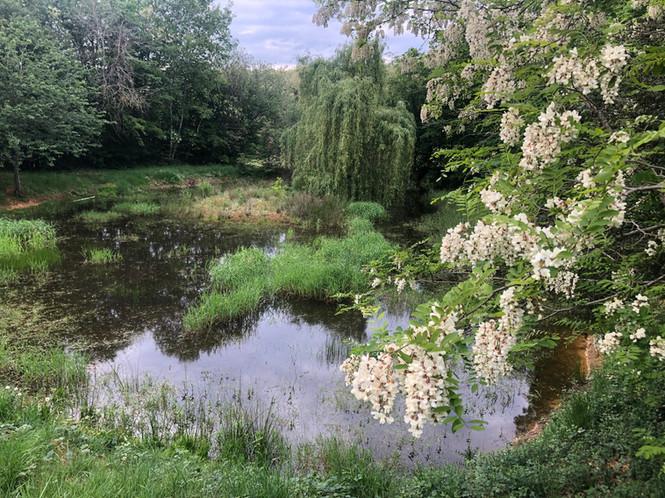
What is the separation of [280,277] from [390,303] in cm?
201

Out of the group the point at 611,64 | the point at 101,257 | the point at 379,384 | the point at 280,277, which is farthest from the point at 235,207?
the point at 379,384

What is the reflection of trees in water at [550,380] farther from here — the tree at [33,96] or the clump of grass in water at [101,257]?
the tree at [33,96]

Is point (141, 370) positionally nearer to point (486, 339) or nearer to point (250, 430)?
point (250, 430)

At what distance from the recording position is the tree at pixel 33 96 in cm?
1462

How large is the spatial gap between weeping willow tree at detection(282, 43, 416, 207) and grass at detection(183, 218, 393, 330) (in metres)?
4.53

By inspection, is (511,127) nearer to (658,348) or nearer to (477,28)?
(477,28)

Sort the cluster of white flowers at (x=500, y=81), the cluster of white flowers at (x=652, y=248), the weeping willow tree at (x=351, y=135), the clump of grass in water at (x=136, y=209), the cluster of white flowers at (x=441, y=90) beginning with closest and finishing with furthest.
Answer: the cluster of white flowers at (x=652, y=248) < the cluster of white flowers at (x=500, y=81) < the cluster of white flowers at (x=441, y=90) < the weeping willow tree at (x=351, y=135) < the clump of grass in water at (x=136, y=209)

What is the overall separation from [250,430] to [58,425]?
1536mm

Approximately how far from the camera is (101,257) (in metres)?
9.94

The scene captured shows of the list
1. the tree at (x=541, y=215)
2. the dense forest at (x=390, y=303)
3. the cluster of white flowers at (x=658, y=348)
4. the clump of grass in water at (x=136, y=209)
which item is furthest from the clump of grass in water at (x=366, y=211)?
the cluster of white flowers at (x=658, y=348)

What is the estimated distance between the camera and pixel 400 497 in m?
2.97

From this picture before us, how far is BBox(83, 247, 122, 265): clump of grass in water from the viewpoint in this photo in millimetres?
9836

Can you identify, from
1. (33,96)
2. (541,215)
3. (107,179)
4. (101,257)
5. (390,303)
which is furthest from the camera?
(107,179)

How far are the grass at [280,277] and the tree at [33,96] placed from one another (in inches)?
396
